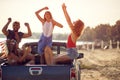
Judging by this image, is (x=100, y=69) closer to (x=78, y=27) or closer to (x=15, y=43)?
(x=15, y=43)

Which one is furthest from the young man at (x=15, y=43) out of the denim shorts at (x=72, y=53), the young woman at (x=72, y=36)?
the denim shorts at (x=72, y=53)

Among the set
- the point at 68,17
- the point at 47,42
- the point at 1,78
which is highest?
the point at 68,17

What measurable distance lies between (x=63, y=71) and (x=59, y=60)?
992 mm

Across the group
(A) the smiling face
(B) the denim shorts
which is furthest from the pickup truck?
(A) the smiling face

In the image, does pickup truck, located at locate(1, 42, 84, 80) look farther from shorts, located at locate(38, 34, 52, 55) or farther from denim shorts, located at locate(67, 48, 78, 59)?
shorts, located at locate(38, 34, 52, 55)

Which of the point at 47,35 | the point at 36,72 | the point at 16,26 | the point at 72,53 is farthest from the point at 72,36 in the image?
the point at 16,26

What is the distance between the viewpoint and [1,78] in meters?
6.89

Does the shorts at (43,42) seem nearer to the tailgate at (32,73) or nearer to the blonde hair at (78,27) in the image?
the blonde hair at (78,27)

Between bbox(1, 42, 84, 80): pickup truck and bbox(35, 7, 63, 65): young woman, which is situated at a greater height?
bbox(35, 7, 63, 65): young woman

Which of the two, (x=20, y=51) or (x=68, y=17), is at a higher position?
(x=68, y=17)

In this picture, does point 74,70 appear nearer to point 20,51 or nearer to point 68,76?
point 68,76

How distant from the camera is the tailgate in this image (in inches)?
270

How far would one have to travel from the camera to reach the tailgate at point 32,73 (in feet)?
22.5

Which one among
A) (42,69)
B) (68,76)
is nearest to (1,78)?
(42,69)
